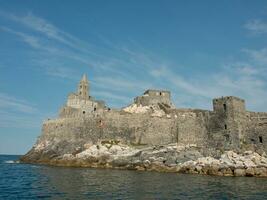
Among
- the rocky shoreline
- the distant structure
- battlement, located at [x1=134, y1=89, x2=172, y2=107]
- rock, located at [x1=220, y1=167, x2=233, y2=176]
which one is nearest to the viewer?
rock, located at [x1=220, y1=167, x2=233, y2=176]

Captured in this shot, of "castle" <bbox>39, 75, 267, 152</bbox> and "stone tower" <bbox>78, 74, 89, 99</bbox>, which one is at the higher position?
"stone tower" <bbox>78, 74, 89, 99</bbox>

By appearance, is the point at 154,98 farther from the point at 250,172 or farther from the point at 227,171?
the point at 250,172

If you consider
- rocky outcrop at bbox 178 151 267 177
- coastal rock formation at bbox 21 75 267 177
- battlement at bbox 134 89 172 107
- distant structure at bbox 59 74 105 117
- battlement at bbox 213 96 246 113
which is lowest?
rocky outcrop at bbox 178 151 267 177

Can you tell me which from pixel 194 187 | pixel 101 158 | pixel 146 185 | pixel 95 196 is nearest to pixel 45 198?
pixel 95 196

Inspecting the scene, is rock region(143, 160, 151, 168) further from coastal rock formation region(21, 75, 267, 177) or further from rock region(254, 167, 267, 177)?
rock region(254, 167, 267, 177)

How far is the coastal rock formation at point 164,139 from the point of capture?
3834 cm

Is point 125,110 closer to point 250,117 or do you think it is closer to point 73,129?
point 73,129

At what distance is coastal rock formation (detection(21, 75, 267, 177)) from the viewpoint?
126 feet

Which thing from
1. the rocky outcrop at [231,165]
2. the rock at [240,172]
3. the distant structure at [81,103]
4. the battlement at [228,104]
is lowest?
the rock at [240,172]

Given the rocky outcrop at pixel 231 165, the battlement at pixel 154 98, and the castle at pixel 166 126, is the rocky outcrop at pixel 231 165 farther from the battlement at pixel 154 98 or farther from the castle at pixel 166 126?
the battlement at pixel 154 98

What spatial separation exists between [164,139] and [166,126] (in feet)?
5.68

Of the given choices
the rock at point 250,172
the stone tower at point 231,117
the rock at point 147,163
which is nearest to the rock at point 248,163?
the rock at point 250,172

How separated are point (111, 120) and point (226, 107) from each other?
15.6m

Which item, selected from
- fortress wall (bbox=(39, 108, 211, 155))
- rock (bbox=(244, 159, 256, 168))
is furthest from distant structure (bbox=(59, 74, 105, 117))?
rock (bbox=(244, 159, 256, 168))
